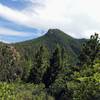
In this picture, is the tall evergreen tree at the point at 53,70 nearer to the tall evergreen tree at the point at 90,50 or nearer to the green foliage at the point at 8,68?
the tall evergreen tree at the point at 90,50

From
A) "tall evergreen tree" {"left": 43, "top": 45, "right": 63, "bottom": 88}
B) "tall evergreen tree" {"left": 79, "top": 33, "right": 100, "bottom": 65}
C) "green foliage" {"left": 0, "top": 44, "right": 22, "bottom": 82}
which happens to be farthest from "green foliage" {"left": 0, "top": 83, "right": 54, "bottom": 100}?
"green foliage" {"left": 0, "top": 44, "right": 22, "bottom": 82}

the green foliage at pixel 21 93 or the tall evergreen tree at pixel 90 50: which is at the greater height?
the tall evergreen tree at pixel 90 50

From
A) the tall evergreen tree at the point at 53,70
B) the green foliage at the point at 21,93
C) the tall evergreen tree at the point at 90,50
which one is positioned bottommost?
the green foliage at the point at 21,93

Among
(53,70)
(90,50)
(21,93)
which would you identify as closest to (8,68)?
(53,70)

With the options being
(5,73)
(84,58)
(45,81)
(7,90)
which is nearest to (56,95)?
(84,58)

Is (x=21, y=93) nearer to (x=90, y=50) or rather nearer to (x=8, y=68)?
(x=90, y=50)

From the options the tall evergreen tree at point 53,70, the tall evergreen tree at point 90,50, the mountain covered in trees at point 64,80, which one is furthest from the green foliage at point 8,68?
the tall evergreen tree at point 90,50

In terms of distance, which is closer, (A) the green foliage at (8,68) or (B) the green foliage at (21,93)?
(B) the green foliage at (21,93)

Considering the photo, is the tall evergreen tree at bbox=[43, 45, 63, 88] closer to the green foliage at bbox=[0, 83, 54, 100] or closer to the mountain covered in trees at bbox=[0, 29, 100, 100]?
the mountain covered in trees at bbox=[0, 29, 100, 100]

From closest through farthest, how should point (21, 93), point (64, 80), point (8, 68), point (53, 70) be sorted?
1. point (21, 93)
2. point (64, 80)
3. point (53, 70)
4. point (8, 68)

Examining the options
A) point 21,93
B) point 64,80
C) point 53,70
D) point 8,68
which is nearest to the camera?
point 21,93

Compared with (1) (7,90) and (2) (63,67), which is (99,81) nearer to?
(1) (7,90)

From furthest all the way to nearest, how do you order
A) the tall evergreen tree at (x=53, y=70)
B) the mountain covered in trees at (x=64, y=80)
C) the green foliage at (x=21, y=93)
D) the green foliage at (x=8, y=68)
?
the green foliage at (x=8, y=68), the tall evergreen tree at (x=53, y=70), the green foliage at (x=21, y=93), the mountain covered in trees at (x=64, y=80)

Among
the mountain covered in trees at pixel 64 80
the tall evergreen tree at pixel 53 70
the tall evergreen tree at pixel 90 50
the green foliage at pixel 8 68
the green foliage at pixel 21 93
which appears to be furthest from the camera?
the green foliage at pixel 8 68
